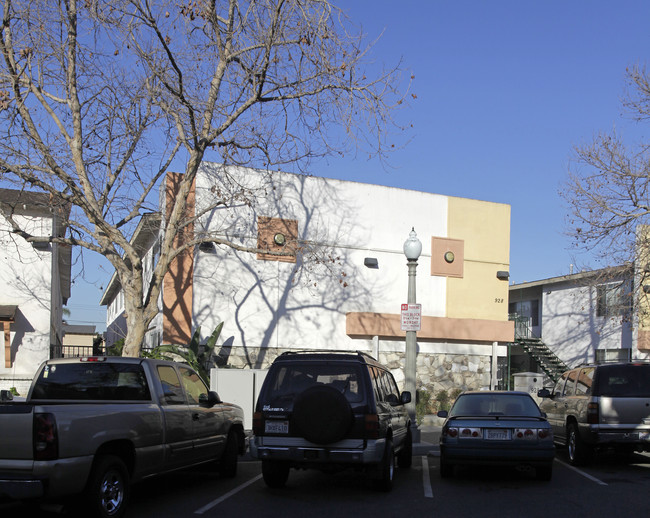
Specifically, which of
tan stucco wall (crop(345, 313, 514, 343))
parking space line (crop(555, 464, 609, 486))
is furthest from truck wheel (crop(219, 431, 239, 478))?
tan stucco wall (crop(345, 313, 514, 343))

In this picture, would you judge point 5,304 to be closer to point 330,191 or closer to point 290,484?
point 330,191

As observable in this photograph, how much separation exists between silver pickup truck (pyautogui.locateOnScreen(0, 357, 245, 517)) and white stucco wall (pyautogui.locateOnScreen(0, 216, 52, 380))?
10392 mm

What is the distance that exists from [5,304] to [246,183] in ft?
24.2

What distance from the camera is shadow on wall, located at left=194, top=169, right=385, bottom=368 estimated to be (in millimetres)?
19312

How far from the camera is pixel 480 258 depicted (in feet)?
75.3

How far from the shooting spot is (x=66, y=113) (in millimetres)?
14461

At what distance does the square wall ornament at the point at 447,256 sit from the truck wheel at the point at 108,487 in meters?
15.9

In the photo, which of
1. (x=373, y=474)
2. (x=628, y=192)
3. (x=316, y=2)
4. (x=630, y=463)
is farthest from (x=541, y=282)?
(x=373, y=474)

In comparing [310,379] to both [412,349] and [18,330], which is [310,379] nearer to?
[412,349]

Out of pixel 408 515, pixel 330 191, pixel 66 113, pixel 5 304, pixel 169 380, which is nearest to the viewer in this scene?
pixel 408 515

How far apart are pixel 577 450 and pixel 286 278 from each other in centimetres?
1022

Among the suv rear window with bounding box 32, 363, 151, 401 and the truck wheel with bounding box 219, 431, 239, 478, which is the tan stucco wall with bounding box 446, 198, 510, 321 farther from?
the suv rear window with bounding box 32, 363, 151, 401

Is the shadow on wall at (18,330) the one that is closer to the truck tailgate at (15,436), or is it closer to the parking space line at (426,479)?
the parking space line at (426,479)

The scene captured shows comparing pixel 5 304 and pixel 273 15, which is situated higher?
pixel 273 15
